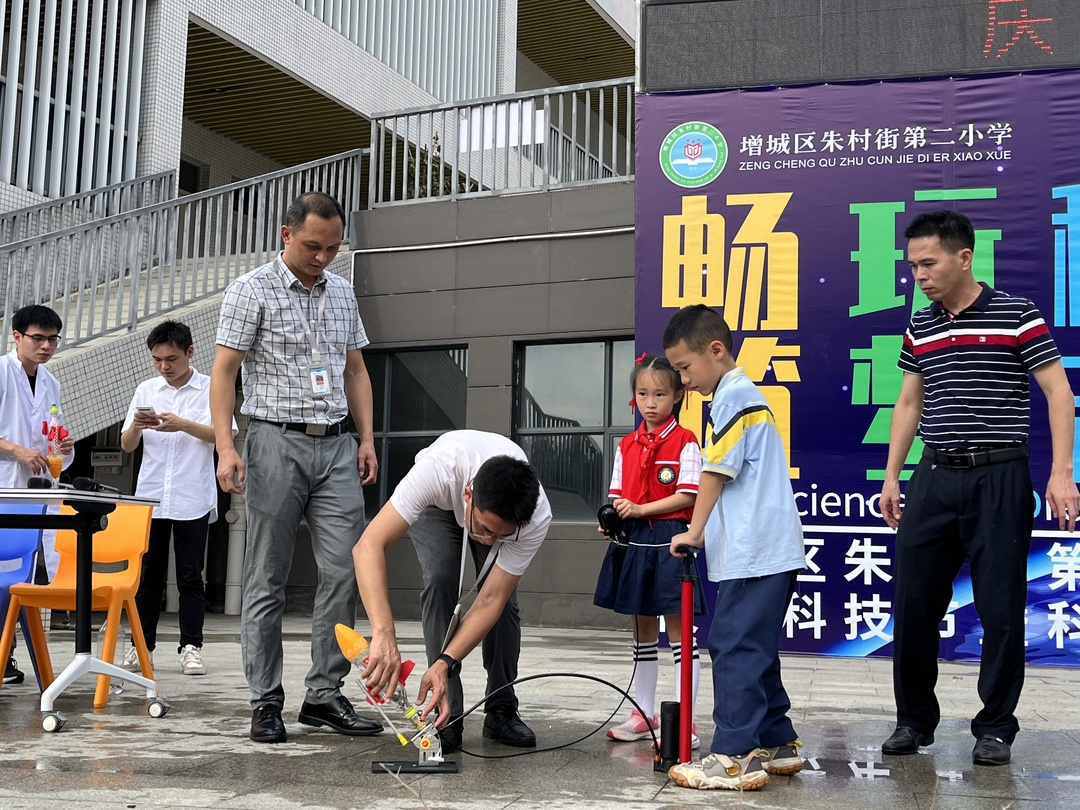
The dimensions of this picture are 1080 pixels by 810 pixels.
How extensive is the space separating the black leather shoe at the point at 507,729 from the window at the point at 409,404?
6.53m

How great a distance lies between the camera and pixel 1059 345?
6.98 metres

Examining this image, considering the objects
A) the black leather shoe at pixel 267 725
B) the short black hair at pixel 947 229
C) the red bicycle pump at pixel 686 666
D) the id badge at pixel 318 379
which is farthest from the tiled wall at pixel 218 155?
the red bicycle pump at pixel 686 666

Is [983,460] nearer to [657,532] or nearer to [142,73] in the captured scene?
[657,532]

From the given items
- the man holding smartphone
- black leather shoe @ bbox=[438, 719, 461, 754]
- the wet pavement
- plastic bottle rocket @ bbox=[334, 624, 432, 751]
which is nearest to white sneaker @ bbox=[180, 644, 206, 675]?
the man holding smartphone

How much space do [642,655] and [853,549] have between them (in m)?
3.40

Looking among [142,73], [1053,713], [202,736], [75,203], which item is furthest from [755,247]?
[142,73]

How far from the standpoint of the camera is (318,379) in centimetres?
404

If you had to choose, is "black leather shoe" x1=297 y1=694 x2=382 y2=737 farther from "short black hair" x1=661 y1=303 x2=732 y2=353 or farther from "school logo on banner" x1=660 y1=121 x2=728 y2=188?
"school logo on banner" x1=660 y1=121 x2=728 y2=188

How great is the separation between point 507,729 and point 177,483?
8.31 feet

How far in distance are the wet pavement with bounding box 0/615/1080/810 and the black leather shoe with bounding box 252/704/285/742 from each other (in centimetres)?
5

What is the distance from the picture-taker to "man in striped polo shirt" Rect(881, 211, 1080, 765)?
12.2ft

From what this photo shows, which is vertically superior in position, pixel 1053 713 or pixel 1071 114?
pixel 1071 114

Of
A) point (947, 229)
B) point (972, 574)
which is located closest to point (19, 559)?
point (972, 574)

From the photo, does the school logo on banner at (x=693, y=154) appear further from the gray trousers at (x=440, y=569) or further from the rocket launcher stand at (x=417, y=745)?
the rocket launcher stand at (x=417, y=745)
